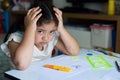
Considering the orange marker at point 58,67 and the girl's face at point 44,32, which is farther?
the girl's face at point 44,32

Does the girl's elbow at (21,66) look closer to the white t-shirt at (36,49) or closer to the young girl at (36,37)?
the young girl at (36,37)

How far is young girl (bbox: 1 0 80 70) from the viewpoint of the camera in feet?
2.70

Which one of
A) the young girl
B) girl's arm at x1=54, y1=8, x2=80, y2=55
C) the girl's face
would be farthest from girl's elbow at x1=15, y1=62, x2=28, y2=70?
girl's arm at x1=54, y1=8, x2=80, y2=55

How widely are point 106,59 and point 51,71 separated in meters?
0.27

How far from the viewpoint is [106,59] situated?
889 mm

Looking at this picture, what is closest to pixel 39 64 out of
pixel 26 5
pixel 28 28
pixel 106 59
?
pixel 28 28

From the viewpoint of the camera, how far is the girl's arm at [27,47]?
2.62 feet

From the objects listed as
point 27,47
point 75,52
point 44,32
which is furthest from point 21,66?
point 75,52

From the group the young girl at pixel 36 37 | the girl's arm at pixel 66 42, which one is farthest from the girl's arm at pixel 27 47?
the girl's arm at pixel 66 42

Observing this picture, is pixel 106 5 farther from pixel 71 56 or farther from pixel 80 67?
pixel 80 67

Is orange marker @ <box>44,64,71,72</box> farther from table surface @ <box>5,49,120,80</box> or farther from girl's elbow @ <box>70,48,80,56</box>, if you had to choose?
girl's elbow @ <box>70,48,80,56</box>

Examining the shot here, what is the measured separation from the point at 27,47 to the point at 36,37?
3.8 inches

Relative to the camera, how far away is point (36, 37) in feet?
3.02

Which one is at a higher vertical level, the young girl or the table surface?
the young girl
